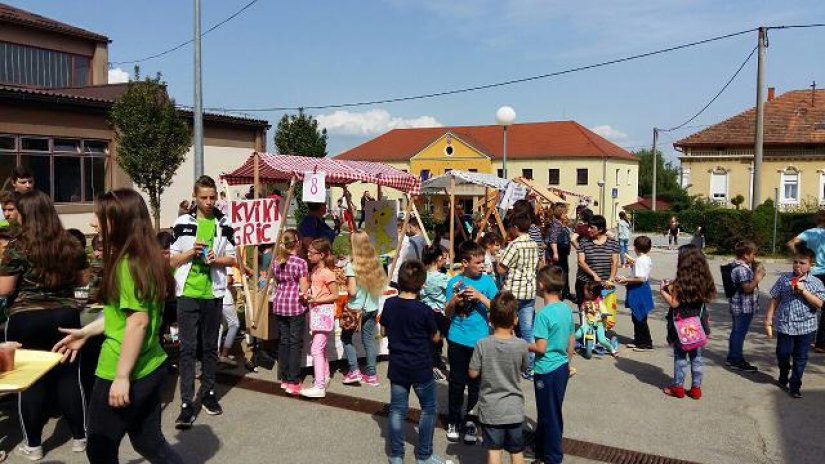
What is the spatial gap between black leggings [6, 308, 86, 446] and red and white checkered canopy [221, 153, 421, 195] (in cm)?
356

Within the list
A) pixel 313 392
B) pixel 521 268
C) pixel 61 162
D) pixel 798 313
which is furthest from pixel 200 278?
pixel 61 162

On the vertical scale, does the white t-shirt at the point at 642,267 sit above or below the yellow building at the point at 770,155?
below

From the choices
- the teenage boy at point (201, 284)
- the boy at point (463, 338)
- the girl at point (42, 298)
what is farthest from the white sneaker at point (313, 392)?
the girl at point (42, 298)

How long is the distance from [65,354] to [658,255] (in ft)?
77.9

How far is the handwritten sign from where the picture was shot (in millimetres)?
7316

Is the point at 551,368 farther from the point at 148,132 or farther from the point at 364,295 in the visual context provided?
the point at 148,132

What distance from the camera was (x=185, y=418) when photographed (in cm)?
573

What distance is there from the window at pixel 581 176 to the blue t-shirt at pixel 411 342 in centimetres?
5680

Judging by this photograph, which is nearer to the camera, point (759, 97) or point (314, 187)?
point (314, 187)

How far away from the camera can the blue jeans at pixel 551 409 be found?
488cm

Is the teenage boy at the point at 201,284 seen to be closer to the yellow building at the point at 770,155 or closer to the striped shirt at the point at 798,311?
the striped shirt at the point at 798,311

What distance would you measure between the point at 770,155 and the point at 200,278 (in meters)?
43.2

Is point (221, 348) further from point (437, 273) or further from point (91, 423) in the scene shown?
point (91, 423)

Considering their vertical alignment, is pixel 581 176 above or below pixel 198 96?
above
